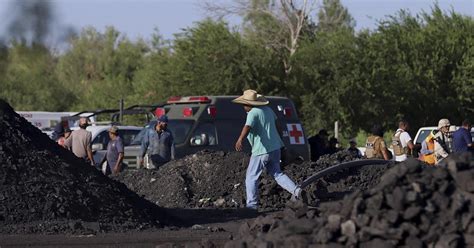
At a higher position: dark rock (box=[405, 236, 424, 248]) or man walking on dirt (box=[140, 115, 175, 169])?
man walking on dirt (box=[140, 115, 175, 169])

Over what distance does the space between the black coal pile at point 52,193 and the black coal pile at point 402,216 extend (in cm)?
438

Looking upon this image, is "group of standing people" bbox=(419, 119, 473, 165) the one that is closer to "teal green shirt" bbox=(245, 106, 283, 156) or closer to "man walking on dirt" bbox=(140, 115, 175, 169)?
"man walking on dirt" bbox=(140, 115, 175, 169)

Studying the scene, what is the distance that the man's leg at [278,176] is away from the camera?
1372 centimetres

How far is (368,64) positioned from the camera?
4334 centimetres

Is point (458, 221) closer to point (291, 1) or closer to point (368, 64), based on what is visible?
point (368, 64)

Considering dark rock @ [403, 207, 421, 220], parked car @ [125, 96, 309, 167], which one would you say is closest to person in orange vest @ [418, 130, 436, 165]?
parked car @ [125, 96, 309, 167]

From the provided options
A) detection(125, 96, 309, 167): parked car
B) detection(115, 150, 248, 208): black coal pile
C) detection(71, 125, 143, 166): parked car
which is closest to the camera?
detection(115, 150, 248, 208): black coal pile

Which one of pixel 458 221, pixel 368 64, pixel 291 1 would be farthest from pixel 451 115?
pixel 458 221

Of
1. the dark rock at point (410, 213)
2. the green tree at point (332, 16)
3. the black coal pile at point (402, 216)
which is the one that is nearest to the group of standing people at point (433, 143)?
the black coal pile at point (402, 216)

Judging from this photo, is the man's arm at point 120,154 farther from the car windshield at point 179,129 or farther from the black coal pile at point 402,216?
the black coal pile at point 402,216

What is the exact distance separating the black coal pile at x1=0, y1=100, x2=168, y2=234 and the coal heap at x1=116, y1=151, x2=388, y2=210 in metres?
3.30

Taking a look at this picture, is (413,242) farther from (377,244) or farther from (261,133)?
(261,133)

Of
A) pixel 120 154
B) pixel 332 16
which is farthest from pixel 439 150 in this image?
pixel 332 16

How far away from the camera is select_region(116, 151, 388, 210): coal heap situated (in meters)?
15.7
